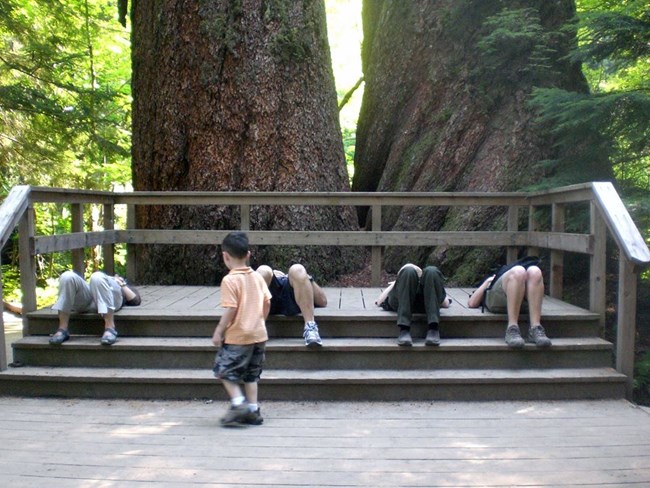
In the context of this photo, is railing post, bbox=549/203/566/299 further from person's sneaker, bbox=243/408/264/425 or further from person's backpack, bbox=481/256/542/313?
person's sneaker, bbox=243/408/264/425

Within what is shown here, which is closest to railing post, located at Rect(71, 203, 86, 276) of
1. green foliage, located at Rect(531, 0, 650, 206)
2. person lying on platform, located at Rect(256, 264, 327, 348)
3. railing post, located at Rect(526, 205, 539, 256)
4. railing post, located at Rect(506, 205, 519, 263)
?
person lying on platform, located at Rect(256, 264, 327, 348)

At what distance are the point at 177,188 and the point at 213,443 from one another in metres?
4.40

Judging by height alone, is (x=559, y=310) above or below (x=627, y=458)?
above

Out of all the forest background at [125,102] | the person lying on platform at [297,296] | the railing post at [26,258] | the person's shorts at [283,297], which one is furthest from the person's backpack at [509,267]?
the railing post at [26,258]

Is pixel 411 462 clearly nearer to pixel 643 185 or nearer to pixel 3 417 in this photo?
pixel 3 417

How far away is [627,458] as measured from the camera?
11.9 feet

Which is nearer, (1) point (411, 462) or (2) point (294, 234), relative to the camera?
(1) point (411, 462)

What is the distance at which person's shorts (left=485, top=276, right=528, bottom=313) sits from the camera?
5.28 meters

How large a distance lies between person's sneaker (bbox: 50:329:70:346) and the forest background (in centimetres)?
468

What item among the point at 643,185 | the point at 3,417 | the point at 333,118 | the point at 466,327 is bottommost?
the point at 3,417

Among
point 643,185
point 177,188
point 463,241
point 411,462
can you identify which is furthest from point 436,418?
point 177,188

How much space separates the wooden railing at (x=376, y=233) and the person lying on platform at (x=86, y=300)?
0.49 metres

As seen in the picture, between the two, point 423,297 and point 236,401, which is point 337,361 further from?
point 236,401

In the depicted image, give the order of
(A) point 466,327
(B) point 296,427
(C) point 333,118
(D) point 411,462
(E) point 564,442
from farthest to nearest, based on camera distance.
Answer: (C) point 333,118
(A) point 466,327
(B) point 296,427
(E) point 564,442
(D) point 411,462
